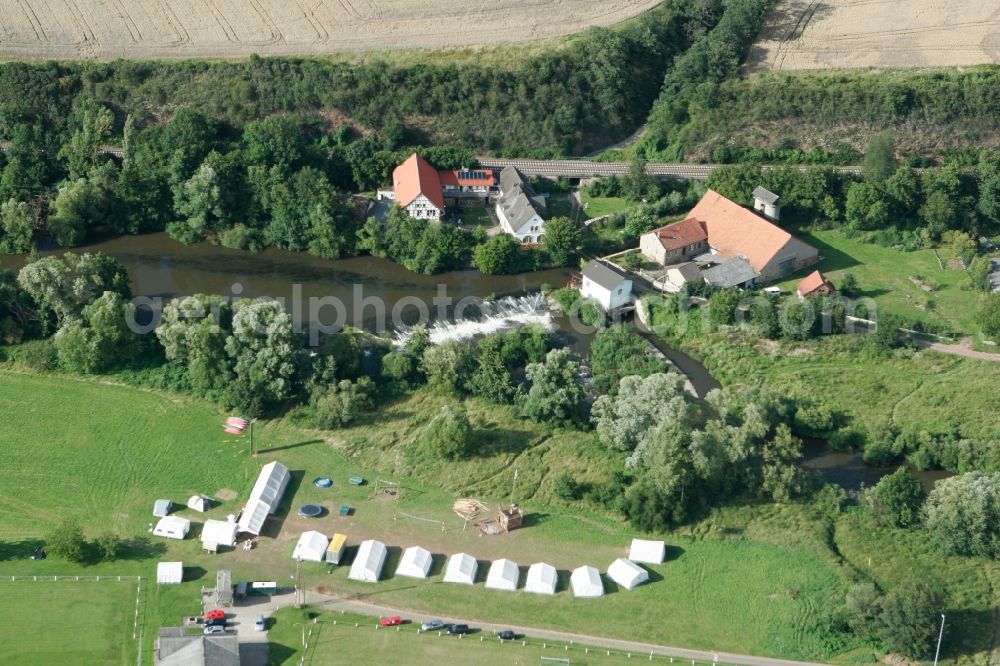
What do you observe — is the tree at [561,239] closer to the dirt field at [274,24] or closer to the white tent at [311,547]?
the dirt field at [274,24]

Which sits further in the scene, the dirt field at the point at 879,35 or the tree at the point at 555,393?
the dirt field at the point at 879,35

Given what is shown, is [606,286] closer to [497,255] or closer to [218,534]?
[497,255]

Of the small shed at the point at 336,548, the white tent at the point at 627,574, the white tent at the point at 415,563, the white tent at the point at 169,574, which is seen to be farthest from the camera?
the small shed at the point at 336,548

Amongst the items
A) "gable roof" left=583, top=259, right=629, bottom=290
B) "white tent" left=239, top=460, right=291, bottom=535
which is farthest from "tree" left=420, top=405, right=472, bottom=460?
"gable roof" left=583, top=259, right=629, bottom=290

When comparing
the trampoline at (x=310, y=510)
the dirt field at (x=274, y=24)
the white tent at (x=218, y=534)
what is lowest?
the trampoline at (x=310, y=510)

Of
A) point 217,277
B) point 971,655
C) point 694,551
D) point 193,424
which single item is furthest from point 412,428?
point 971,655

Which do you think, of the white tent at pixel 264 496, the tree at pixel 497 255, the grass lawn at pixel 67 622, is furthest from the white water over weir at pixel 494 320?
the grass lawn at pixel 67 622

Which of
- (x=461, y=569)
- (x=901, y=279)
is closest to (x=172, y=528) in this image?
(x=461, y=569)
